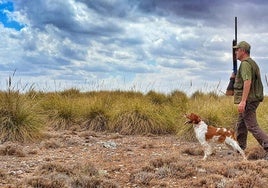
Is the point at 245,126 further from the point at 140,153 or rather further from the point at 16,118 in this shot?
the point at 16,118

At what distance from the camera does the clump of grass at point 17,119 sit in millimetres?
12211

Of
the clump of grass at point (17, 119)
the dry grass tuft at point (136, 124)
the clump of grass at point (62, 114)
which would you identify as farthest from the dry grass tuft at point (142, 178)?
the clump of grass at point (62, 114)

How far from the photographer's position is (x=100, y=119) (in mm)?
15211

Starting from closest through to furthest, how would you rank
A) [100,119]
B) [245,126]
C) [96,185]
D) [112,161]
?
[96,185] → [112,161] → [245,126] → [100,119]

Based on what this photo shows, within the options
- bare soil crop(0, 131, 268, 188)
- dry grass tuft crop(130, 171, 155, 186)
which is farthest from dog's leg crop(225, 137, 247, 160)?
dry grass tuft crop(130, 171, 155, 186)

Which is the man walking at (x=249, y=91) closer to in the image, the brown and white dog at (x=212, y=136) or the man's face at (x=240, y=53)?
the man's face at (x=240, y=53)

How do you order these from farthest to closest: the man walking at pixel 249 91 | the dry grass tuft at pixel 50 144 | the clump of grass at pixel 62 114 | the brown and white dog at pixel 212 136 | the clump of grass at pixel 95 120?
the clump of grass at pixel 62 114, the clump of grass at pixel 95 120, the dry grass tuft at pixel 50 144, the brown and white dog at pixel 212 136, the man walking at pixel 249 91

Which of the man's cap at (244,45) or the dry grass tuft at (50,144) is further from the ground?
the man's cap at (244,45)

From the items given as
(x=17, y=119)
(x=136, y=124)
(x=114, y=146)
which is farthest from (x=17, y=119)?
(x=136, y=124)

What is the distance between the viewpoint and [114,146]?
1170 centimetres

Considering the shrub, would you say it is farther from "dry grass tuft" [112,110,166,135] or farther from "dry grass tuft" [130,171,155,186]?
"dry grass tuft" [130,171,155,186]

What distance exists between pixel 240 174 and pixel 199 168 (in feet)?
2.51

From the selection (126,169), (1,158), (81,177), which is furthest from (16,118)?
(81,177)

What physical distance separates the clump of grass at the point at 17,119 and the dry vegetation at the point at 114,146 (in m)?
0.02
